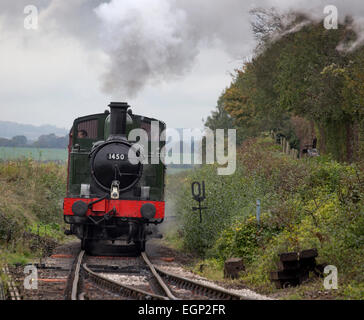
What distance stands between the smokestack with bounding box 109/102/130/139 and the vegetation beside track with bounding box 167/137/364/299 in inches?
113

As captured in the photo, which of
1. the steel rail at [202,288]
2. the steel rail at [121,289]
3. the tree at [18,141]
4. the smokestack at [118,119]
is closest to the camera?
the steel rail at [121,289]

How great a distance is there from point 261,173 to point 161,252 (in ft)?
12.3

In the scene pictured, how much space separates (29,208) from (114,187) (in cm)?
600

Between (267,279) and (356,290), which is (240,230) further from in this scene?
(356,290)

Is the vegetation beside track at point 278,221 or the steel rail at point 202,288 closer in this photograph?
the steel rail at point 202,288

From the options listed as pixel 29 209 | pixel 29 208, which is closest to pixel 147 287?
pixel 29 209

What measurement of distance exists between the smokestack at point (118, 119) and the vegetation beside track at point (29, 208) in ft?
10.00

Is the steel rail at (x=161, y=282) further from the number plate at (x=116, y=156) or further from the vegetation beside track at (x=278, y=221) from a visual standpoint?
the number plate at (x=116, y=156)

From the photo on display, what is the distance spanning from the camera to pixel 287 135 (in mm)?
36625

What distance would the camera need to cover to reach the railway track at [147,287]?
8.61m

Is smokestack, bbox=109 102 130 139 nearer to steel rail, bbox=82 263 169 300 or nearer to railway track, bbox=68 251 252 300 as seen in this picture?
railway track, bbox=68 251 252 300

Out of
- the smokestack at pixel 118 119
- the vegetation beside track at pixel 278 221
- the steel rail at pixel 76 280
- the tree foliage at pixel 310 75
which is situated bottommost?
the steel rail at pixel 76 280

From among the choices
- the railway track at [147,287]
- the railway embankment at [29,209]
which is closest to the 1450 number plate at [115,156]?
the railway track at [147,287]
